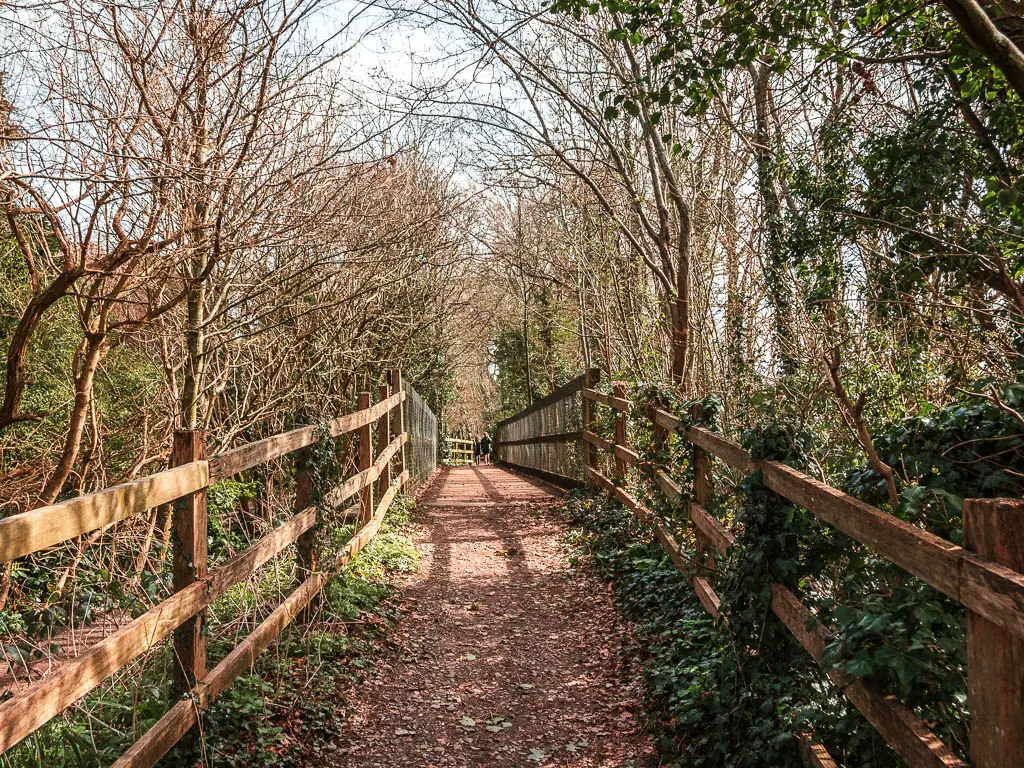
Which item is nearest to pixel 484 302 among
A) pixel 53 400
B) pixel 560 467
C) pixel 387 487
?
pixel 560 467

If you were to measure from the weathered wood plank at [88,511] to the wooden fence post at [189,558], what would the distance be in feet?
0.26

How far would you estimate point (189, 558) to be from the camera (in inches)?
141

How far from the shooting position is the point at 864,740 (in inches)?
107

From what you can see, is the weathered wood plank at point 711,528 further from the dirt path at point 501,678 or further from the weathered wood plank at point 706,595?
the dirt path at point 501,678

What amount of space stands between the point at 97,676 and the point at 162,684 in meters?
1.44

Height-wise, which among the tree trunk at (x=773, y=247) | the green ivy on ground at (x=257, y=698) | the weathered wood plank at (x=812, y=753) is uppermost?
the tree trunk at (x=773, y=247)

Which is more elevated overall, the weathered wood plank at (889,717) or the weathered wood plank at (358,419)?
the weathered wood plank at (358,419)

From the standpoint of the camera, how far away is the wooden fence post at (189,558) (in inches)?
139

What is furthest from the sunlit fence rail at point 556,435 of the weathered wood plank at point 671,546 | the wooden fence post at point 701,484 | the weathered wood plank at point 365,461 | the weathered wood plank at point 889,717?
the weathered wood plank at point 889,717

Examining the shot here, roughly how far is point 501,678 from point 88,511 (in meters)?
3.33

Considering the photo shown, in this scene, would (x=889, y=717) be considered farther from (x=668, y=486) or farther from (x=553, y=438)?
(x=553, y=438)

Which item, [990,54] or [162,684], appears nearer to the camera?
[990,54]

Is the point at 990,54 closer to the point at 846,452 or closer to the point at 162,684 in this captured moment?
the point at 846,452

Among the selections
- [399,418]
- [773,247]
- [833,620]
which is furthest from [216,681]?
[399,418]
